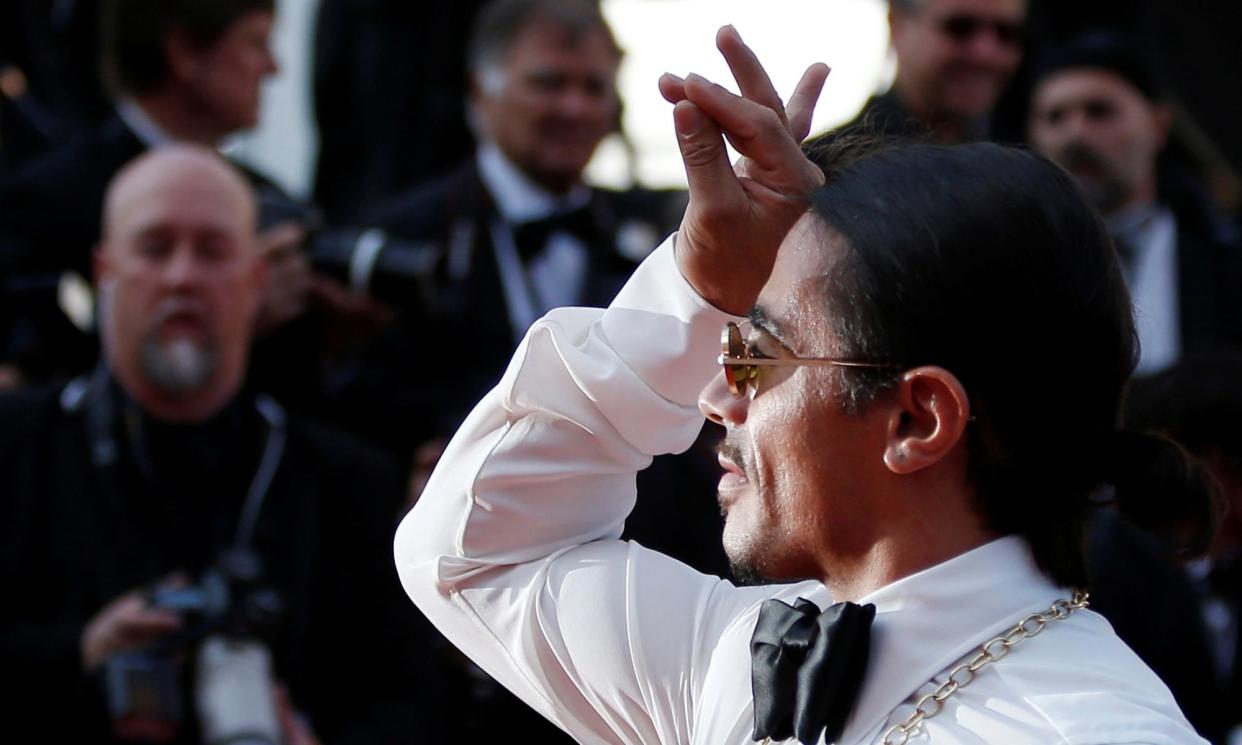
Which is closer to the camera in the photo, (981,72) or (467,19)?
(981,72)

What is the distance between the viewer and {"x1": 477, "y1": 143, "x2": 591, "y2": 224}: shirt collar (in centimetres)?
507

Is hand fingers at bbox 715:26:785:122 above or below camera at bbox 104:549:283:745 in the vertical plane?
above

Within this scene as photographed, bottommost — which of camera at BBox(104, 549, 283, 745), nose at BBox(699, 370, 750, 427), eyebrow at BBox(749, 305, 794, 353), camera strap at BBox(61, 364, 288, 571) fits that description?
camera at BBox(104, 549, 283, 745)

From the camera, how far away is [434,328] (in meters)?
4.69

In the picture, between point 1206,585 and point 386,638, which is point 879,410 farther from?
point 1206,585

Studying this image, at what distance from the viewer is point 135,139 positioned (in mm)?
5000

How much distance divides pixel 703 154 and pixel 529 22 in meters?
3.33

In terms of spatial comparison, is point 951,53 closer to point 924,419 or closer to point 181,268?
point 181,268

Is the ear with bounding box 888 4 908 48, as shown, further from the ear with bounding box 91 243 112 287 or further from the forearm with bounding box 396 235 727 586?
the forearm with bounding box 396 235 727 586

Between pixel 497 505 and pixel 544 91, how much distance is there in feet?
9.97

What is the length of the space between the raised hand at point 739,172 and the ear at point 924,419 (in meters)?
0.23

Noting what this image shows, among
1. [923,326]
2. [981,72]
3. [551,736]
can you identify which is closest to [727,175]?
[923,326]

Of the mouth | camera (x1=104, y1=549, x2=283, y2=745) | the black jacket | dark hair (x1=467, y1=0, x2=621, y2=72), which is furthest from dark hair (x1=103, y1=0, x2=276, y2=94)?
camera (x1=104, y1=549, x2=283, y2=745)

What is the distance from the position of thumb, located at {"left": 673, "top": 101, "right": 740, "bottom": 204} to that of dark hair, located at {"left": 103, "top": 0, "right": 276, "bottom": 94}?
337cm
